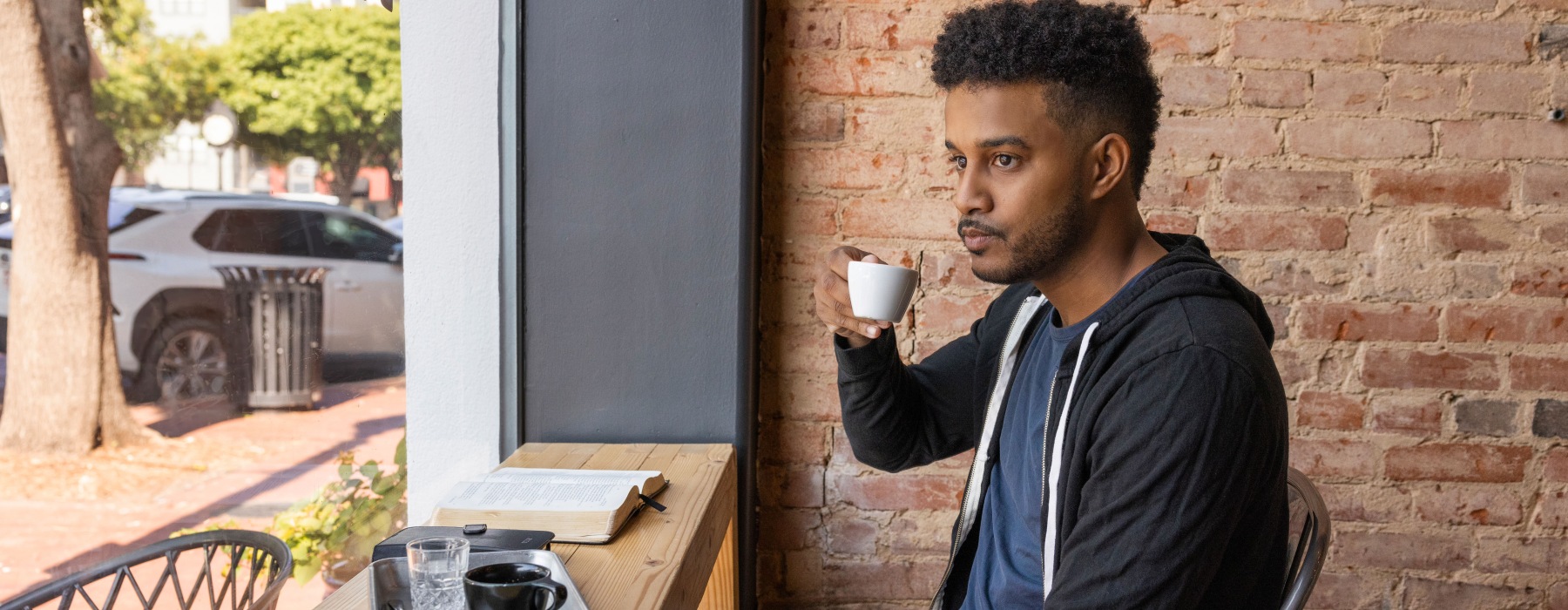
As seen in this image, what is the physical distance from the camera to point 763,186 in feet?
5.86

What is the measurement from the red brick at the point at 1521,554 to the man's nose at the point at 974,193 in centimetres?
126

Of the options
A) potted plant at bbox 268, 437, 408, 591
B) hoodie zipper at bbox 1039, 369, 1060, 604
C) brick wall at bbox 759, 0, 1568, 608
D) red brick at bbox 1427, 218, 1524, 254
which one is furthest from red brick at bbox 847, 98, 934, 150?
potted plant at bbox 268, 437, 408, 591

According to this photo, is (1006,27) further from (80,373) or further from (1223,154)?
(80,373)

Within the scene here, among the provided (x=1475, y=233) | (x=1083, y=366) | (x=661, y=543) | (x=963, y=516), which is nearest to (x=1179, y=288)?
(x=1083, y=366)

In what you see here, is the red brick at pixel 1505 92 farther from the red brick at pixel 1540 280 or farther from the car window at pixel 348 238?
the car window at pixel 348 238

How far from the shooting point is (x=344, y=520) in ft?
4.96

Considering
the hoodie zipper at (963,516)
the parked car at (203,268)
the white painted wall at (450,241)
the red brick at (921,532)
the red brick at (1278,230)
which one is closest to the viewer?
the parked car at (203,268)

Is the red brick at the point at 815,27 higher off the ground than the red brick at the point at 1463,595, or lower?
higher

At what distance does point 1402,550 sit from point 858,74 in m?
1.22

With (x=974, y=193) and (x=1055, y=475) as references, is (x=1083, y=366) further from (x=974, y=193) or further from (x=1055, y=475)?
(x=974, y=193)

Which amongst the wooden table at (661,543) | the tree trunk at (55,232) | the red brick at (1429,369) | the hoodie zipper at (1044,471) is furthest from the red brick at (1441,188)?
the tree trunk at (55,232)

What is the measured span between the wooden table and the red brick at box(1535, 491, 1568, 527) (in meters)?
1.35

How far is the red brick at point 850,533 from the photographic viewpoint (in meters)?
1.86

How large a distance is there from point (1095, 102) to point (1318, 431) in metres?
0.96
